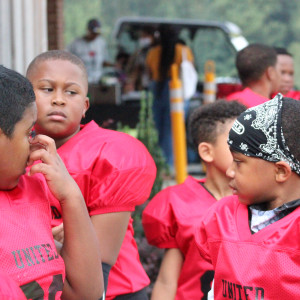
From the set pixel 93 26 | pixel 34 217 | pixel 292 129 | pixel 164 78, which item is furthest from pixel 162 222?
pixel 93 26

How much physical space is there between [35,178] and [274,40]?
20.1 m

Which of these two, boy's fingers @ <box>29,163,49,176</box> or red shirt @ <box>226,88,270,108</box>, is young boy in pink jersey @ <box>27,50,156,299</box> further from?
red shirt @ <box>226,88,270,108</box>

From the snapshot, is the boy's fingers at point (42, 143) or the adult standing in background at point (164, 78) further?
the adult standing in background at point (164, 78)

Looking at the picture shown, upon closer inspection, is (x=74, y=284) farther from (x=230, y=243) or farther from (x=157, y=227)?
(x=157, y=227)

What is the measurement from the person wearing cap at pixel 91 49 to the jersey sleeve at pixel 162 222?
9.66 metres

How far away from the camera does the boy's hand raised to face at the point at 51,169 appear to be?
2115mm

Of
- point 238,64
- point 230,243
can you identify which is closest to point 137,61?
point 238,64

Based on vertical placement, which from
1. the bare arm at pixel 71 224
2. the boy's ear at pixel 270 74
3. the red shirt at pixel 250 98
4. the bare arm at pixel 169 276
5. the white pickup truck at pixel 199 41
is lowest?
the white pickup truck at pixel 199 41

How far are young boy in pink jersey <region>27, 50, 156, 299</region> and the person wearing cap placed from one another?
10.2 meters

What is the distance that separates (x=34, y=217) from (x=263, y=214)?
930 mm

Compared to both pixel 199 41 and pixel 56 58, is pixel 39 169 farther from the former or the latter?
pixel 199 41

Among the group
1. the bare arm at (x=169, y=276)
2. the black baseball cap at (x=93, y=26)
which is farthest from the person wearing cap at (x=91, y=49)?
the bare arm at (x=169, y=276)

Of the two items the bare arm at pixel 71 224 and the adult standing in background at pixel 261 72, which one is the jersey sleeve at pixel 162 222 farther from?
the adult standing in background at pixel 261 72

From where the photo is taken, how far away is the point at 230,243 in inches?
98.7
